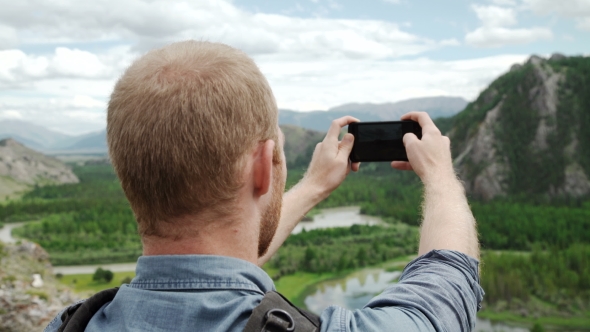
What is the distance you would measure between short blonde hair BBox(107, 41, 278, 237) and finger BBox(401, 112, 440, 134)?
2.24ft

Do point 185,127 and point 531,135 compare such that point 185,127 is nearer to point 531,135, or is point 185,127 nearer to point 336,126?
point 336,126

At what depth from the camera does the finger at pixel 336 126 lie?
6.32 feet

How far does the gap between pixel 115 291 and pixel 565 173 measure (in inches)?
2796

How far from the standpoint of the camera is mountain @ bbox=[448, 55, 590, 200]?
63312mm

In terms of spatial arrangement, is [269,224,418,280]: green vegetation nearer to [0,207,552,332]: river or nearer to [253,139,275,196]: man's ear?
[0,207,552,332]: river

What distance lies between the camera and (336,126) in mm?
1983

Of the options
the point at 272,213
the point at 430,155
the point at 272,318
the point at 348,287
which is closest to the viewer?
the point at 272,318

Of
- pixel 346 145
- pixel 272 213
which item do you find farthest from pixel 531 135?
pixel 272 213

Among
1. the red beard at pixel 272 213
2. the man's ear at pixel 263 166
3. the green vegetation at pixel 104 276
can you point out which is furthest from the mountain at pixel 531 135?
the man's ear at pixel 263 166

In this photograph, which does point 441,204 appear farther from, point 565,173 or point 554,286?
point 565,173

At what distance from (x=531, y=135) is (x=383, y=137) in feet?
249

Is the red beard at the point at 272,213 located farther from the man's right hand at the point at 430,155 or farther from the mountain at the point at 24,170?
the mountain at the point at 24,170

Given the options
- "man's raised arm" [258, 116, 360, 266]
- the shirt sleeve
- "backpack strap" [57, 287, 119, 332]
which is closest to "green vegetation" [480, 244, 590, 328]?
"man's raised arm" [258, 116, 360, 266]

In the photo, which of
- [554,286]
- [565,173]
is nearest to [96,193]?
[554,286]
